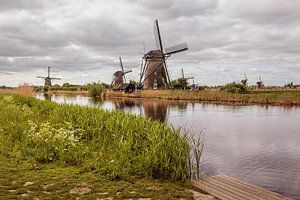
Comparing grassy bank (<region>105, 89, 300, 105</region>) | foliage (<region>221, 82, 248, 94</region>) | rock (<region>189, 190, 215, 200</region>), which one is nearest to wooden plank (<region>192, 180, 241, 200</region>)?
rock (<region>189, 190, 215, 200</region>)

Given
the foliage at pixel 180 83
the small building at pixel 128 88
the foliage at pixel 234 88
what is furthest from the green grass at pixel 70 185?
the small building at pixel 128 88

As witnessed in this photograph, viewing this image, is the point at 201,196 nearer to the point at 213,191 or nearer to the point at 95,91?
the point at 213,191

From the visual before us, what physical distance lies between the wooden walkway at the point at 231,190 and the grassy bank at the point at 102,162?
0.43m

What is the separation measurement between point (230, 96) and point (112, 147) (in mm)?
36420

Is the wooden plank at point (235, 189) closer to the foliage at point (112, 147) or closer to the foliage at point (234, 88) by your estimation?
the foliage at point (112, 147)

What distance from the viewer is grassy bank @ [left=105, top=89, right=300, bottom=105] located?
1511 inches

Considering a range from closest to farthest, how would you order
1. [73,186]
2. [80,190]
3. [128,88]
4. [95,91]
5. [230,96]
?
[80,190] < [73,186] < [230,96] < [95,91] < [128,88]

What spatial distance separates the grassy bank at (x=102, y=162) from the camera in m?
6.17

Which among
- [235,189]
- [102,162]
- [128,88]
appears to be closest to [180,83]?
[128,88]

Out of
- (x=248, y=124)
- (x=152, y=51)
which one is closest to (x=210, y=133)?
(x=248, y=124)

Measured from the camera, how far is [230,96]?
44.1m

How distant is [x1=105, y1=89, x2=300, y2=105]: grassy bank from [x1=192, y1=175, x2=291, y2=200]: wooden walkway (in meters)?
32.6

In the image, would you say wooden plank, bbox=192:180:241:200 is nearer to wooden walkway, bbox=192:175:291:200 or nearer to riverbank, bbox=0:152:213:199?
wooden walkway, bbox=192:175:291:200

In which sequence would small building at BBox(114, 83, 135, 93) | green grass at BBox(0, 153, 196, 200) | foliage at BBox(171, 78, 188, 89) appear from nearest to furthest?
green grass at BBox(0, 153, 196, 200) < foliage at BBox(171, 78, 188, 89) < small building at BBox(114, 83, 135, 93)
